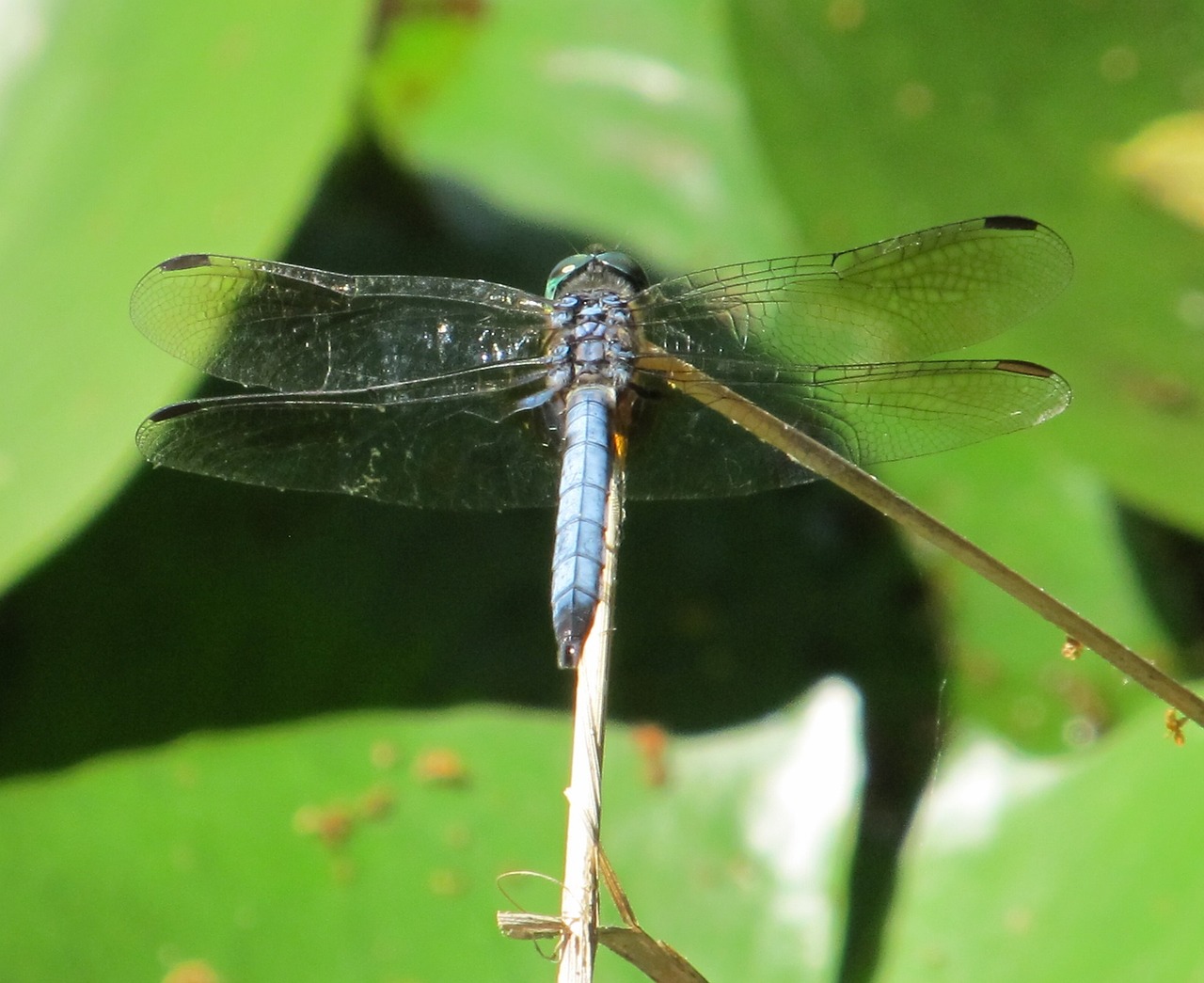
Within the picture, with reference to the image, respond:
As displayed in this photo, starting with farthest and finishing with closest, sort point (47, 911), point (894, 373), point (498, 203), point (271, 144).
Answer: point (498, 203) < point (271, 144) < point (47, 911) < point (894, 373)

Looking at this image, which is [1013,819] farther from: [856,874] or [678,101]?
[678,101]

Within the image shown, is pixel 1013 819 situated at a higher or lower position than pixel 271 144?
lower

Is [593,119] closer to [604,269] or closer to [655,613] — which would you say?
[604,269]

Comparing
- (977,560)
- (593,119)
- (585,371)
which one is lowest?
(977,560)

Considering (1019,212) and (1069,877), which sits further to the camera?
(1019,212)

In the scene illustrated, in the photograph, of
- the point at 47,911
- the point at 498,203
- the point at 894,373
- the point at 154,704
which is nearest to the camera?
the point at 894,373

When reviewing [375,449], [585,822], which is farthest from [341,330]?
[585,822]

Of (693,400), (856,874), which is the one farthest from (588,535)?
(856,874)
